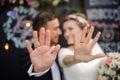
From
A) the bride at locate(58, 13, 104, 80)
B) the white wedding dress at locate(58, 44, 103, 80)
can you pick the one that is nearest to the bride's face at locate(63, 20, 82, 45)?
the bride at locate(58, 13, 104, 80)

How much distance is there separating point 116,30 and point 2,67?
31.6 inches

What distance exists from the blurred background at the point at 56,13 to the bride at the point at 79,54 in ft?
1.37

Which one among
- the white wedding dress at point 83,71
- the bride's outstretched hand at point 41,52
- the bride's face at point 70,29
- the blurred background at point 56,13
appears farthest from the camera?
the blurred background at point 56,13

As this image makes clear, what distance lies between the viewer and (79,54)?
50.6 inches

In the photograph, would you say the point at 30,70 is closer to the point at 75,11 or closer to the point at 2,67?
the point at 2,67

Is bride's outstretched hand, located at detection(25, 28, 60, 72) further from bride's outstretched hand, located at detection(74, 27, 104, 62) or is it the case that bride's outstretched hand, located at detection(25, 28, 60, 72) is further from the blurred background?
the blurred background

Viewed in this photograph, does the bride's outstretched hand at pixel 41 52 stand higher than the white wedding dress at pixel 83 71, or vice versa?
the bride's outstretched hand at pixel 41 52

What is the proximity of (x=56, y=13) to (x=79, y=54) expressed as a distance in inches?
29.4

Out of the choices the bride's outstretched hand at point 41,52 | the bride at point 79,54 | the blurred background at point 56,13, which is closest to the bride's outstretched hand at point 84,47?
the bride at point 79,54

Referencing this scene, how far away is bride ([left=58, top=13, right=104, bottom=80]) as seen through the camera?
1.25 meters

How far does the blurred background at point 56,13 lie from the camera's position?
Result: 1.96m

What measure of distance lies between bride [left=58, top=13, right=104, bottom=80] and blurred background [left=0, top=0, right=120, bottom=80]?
418mm

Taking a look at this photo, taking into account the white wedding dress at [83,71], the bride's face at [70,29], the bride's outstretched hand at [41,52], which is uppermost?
the bride's outstretched hand at [41,52]

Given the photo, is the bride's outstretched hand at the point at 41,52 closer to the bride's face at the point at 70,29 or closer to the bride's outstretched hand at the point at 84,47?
the bride's outstretched hand at the point at 84,47
